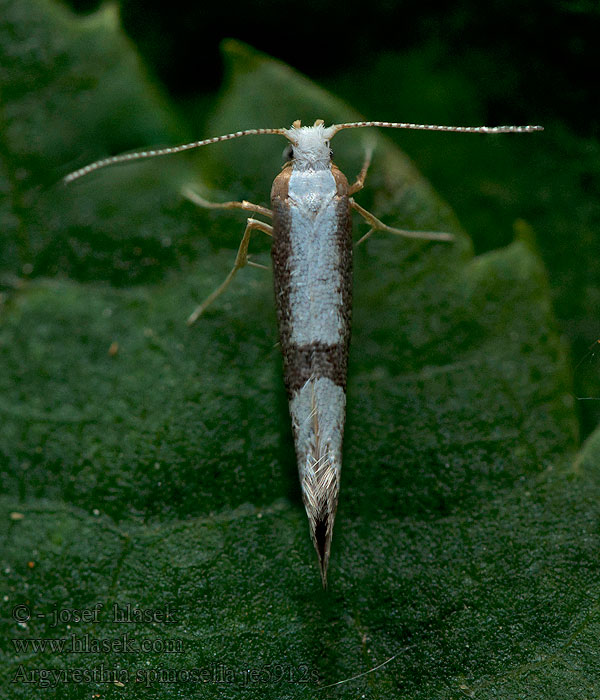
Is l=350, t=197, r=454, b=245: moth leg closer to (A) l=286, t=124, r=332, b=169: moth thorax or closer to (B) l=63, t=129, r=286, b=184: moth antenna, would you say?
(A) l=286, t=124, r=332, b=169: moth thorax

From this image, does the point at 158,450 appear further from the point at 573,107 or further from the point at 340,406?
the point at 573,107

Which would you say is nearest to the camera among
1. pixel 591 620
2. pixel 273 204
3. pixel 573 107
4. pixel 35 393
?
pixel 591 620

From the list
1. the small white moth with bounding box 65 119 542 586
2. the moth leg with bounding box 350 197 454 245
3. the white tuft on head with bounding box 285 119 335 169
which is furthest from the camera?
the moth leg with bounding box 350 197 454 245

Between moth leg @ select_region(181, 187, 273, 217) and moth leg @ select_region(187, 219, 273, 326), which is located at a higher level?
moth leg @ select_region(181, 187, 273, 217)

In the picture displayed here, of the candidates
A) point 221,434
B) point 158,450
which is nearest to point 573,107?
point 221,434

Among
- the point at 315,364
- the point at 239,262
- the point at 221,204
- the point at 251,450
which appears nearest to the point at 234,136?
the point at 221,204

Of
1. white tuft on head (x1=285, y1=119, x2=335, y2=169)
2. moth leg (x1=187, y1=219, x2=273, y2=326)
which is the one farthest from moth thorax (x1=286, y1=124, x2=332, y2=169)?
moth leg (x1=187, y1=219, x2=273, y2=326)
